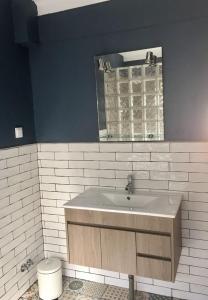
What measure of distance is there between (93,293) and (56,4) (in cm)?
255

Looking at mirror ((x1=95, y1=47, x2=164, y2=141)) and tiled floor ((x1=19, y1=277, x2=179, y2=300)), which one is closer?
mirror ((x1=95, y1=47, x2=164, y2=141))

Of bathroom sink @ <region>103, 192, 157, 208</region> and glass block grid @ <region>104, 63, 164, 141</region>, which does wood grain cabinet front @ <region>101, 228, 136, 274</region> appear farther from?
glass block grid @ <region>104, 63, 164, 141</region>

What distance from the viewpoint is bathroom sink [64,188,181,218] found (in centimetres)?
184

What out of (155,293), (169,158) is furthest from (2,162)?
(155,293)

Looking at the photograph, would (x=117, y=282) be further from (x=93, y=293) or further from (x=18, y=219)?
(x=18, y=219)

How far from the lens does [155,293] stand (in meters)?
2.35

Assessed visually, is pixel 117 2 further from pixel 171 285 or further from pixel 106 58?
pixel 171 285

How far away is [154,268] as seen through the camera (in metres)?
1.83

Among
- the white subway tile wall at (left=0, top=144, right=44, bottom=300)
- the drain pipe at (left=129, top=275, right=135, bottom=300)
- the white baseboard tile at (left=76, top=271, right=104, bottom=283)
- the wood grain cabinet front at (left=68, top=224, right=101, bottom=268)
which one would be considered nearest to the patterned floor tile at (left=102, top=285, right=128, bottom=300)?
the white baseboard tile at (left=76, top=271, right=104, bottom=283)

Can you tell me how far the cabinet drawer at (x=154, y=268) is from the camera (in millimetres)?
1794

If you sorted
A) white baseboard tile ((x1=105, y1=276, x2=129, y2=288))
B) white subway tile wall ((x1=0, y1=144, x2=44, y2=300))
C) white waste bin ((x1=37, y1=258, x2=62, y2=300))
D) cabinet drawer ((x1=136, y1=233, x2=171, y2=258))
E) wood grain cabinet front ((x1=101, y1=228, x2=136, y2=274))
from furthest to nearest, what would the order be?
white baseboard tile ((x1=105, y1=276, x2=129, y2=288)) < white waste bin ((x1=37, y1=258, x2=62, y2=300)) < white subway tile wall ((x1=0, y1=144, x2=44, y2=300)) < wood grain cabinet front ((x1=101, y1=228, x2=136, y2=274)) < cabinet drawer ((x1=136, y1=233, x2=171, y2=258))

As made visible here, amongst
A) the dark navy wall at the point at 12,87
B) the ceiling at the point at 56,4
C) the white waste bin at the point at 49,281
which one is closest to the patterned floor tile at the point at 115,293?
the white waste bin at the point at 49,281

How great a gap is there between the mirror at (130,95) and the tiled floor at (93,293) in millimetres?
1361

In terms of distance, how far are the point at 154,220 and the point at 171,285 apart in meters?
0.89
